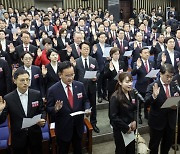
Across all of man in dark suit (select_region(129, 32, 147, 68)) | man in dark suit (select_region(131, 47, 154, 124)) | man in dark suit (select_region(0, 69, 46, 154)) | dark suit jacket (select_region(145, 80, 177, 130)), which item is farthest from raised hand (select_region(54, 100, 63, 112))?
man in dark suit (select_region(129, 32, 147, 68))

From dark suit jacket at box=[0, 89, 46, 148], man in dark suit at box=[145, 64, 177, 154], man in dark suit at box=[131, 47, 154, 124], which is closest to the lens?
dark suit jacket at box=[0, 89, 46, 148]

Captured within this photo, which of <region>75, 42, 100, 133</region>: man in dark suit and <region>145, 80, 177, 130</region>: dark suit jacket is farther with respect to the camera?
<region>75, 42, 100, 133</region>: man in dark suit

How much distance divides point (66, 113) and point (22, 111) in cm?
47

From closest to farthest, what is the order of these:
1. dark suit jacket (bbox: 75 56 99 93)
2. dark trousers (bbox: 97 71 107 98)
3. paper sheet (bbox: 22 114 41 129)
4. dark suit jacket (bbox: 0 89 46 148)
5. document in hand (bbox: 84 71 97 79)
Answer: paper sheet (bbox: 22 114 41 129) → dark suit jacket (bbox: 0 89 46 148) → document in hand (bbox: 84 71 97 79) → dark suit jacket (bbox: 75 56 99 93) → dark trousers (bbox: 97 71 107 98)

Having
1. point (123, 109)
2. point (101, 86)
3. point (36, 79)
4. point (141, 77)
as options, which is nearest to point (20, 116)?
point (123, 109)

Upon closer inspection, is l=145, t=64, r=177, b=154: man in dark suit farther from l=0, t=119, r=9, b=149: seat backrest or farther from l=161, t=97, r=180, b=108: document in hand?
l=0, t=119, r=9, b=149: seat backrest

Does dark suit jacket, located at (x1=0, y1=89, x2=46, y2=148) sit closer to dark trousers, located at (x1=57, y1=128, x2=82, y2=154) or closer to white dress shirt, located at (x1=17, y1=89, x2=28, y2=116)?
white dress shirt, located at (x1=17, y1=89, x2=28, y2=116)

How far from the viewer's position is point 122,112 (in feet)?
8.81

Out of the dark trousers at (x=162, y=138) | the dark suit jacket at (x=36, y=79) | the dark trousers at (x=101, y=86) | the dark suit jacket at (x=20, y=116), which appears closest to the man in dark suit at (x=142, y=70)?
the dark trousers at (x=101, y=86)

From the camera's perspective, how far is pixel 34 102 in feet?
8.61

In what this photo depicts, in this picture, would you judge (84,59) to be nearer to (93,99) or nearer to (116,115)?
(93,99)

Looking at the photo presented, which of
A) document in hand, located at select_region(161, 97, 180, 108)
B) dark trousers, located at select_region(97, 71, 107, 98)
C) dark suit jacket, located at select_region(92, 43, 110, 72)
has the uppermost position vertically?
dark suit jacket, located at select_region(92, 43, 110, 72)

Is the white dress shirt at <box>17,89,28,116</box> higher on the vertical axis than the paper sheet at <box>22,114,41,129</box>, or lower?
higher

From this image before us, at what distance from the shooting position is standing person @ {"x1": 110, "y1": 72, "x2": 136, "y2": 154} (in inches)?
104
